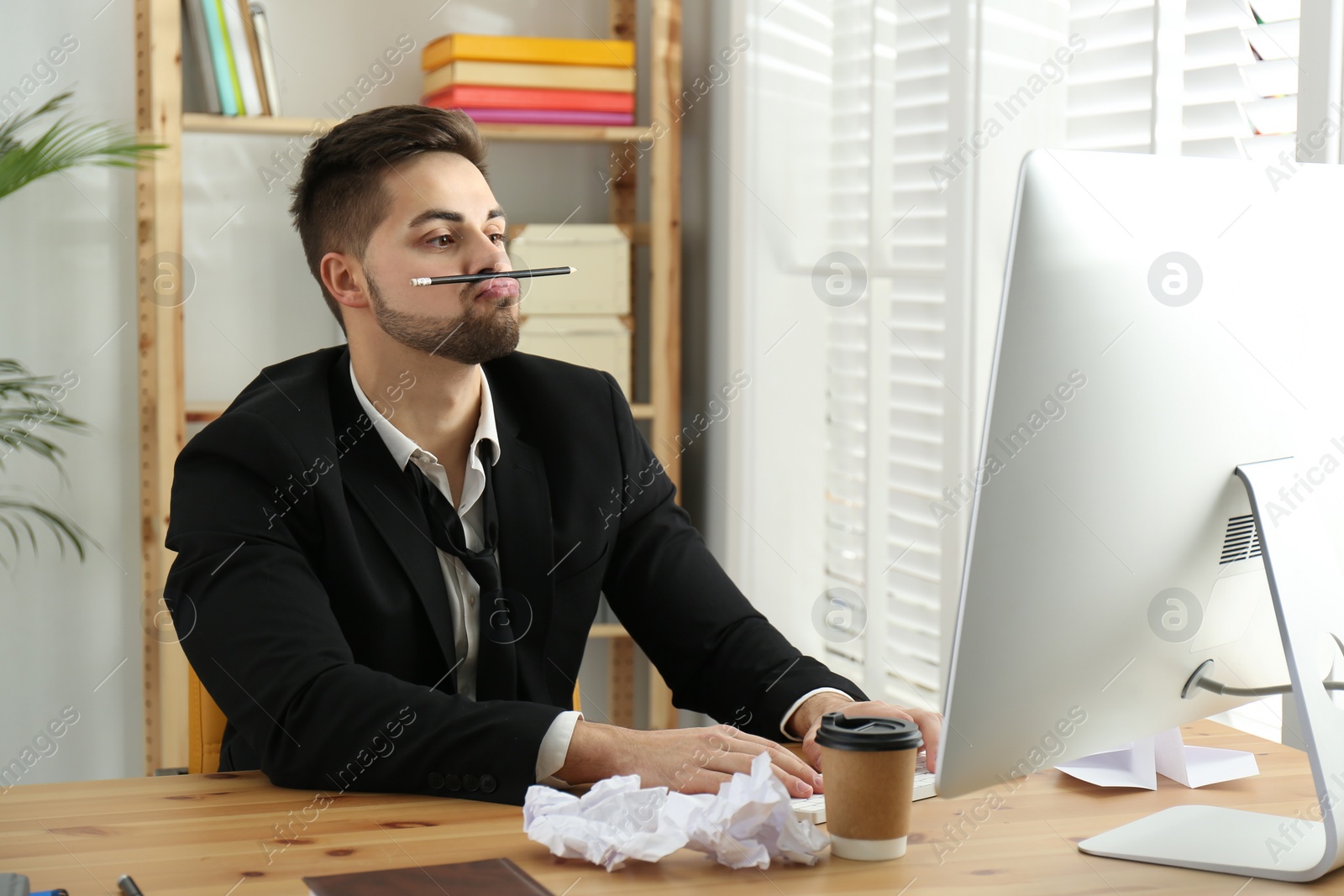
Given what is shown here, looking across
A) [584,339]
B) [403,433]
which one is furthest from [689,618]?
[584,339]

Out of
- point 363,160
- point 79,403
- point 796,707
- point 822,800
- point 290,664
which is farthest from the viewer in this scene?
point 79,403

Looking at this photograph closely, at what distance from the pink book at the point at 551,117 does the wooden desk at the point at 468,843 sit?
69.6 inches

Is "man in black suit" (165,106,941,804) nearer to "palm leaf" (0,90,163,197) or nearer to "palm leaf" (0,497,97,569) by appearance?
"palm leaf" (0,90,163,197)

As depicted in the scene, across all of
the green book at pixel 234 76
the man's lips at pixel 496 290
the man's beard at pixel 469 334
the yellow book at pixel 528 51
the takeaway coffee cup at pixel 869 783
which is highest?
the yellow book at pixel 528 51

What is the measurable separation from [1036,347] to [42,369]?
2.46m

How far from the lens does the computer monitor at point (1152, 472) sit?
0.74 metres

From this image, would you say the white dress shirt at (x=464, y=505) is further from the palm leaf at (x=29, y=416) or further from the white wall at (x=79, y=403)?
the white wall at (x=79, y=403)

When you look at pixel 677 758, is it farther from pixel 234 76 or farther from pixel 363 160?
pixel 234 76

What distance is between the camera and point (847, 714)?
1.08m

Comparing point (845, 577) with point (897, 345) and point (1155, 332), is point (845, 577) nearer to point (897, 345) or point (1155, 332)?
point (897, 345)

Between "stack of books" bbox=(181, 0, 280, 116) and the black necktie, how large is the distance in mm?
1356

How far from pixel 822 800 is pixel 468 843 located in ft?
0.93

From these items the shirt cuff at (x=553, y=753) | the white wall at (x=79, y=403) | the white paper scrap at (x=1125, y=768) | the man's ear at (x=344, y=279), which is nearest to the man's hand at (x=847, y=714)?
the white paper scrap at (x=1125, y=768)

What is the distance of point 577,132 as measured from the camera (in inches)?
105
